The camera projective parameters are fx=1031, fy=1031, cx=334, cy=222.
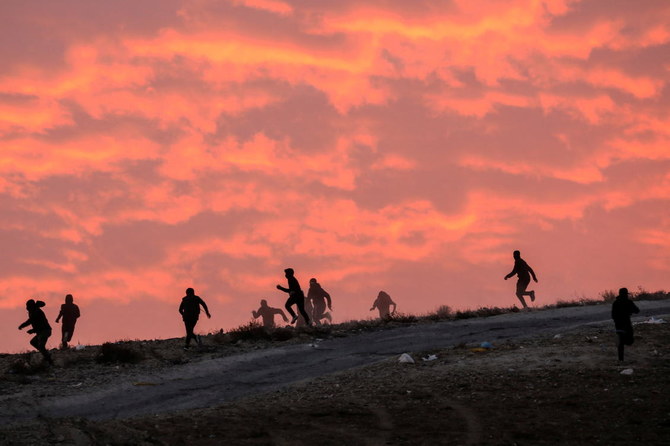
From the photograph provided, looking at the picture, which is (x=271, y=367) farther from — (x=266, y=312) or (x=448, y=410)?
(x=266, y=312)

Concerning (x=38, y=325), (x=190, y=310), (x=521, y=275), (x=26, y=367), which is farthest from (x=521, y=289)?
(x=26, y=367)

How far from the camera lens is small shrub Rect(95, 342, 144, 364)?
30906 mm

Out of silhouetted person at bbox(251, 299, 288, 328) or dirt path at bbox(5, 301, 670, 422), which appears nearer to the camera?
dirt path at bbox(5, 301, 670, 422)

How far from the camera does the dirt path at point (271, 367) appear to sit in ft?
80.4

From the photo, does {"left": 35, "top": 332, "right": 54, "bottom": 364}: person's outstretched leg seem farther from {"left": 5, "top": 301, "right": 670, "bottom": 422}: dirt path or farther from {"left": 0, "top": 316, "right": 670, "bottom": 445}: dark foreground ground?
{"left": 0, "top": 316, "right": 670, "bottom": 445}: dark foreground ground

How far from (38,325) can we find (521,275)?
57.7 ft

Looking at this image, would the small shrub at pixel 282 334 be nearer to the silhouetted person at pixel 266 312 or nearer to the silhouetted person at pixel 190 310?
the silhouetted person at pixel 190 310

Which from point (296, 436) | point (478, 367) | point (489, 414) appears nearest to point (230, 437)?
point (296, 436)

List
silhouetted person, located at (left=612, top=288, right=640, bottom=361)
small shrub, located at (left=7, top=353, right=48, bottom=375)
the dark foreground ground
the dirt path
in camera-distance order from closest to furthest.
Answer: the dark foreground ground < the dirt path < silhouetted person, located at (left=612, top=288, right=640, bottom=361) < small shrub, located at (left=7, top=353, right=48, bottom=375)

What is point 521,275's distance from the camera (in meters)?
38.6

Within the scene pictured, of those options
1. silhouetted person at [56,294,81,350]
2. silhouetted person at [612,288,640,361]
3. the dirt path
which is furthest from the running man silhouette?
silhouetted person at [56,294,81,350]

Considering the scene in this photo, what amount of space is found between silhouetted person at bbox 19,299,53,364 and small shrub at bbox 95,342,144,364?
164cm

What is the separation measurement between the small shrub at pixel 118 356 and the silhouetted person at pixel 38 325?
164cm

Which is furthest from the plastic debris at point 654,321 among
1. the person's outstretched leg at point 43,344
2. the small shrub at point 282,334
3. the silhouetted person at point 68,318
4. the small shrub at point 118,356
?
Result: the silhouetted person at point 68,318
